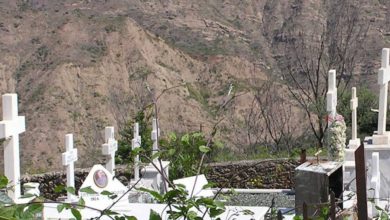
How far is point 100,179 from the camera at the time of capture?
28.9 ft

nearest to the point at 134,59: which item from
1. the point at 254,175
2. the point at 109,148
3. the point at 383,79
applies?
the point at 254,175

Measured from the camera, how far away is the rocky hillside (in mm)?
39281

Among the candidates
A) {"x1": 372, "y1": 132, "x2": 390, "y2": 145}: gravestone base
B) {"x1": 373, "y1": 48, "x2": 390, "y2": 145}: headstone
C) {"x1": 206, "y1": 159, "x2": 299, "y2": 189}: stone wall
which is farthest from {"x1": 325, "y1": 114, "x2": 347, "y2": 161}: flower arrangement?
{"x1": 206, "y1": 159, "x2": 299, "y2": 189}: stone wall

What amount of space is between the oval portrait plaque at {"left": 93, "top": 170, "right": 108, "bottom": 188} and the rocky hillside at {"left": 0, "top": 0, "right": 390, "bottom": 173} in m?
19.0

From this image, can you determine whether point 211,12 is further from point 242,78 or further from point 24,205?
point 24,205

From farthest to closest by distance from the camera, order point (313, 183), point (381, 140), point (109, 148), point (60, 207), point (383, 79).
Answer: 1. point (109, 148)
2. point (383, 79)
3. point (381, 140)
4. point (313, 183)
5. point (60, 207)

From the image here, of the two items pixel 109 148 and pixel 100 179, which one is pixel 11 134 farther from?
pixel 109 148

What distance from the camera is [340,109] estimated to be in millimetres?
19078

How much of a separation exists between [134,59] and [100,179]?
4254 centimetres

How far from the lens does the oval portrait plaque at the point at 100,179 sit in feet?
28.7

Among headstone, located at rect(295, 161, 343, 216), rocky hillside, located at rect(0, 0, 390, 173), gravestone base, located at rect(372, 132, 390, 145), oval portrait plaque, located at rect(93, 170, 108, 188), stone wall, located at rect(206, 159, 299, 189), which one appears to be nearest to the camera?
headstone, located at rect(295, 161, 343, 216)

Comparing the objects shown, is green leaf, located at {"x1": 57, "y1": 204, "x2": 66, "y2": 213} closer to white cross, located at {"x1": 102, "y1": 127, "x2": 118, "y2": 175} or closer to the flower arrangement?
the flower arrangement

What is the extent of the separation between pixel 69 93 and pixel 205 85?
9315mm

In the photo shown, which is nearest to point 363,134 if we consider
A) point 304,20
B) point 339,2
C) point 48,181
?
point 48,181
